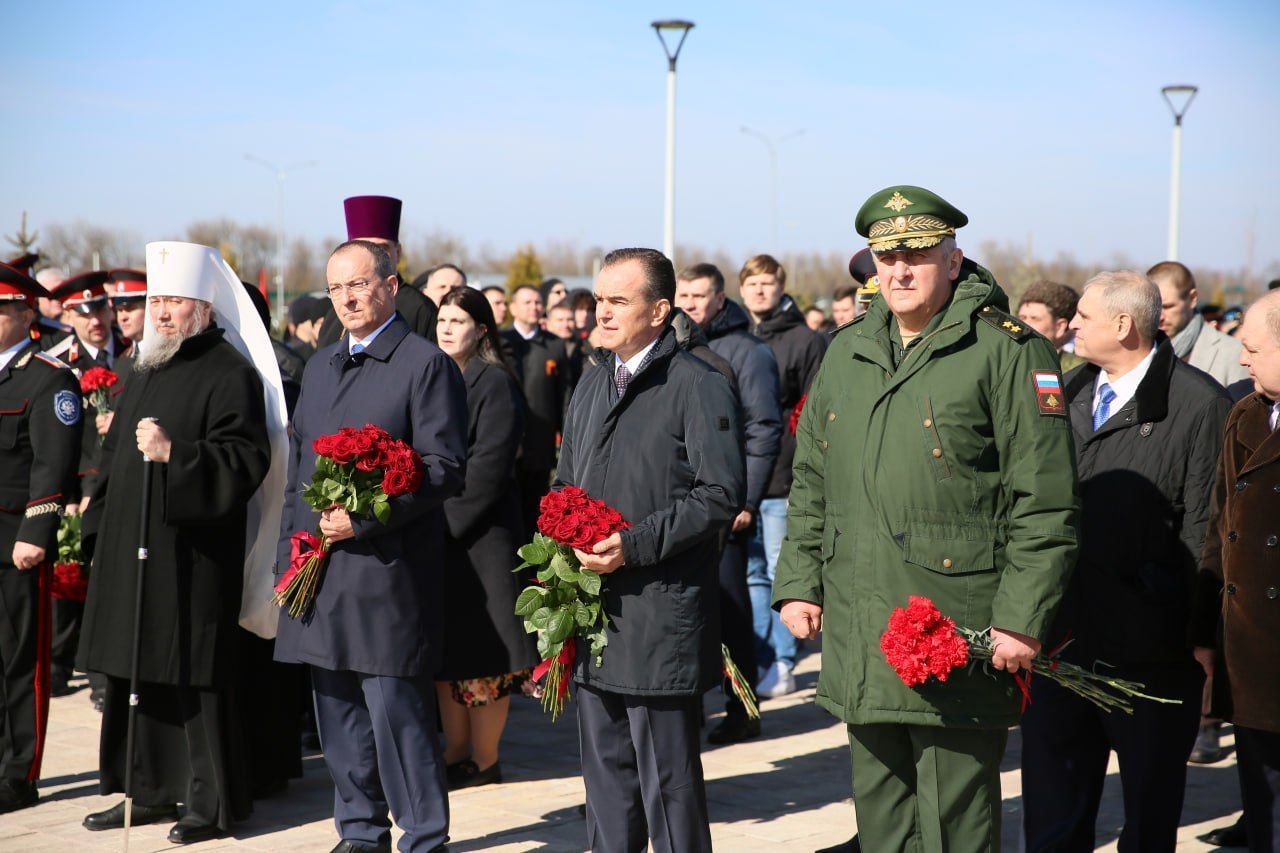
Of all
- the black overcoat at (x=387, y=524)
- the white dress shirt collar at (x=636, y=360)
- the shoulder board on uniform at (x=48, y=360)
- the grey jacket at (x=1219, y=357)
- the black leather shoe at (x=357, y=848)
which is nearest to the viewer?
the white dress shirt collar at (x=636, y=360)

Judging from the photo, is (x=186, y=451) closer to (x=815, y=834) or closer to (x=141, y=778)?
(x=141, y=778)

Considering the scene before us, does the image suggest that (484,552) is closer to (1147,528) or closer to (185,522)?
(185,522)

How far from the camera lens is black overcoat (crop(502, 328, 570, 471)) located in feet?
35.5

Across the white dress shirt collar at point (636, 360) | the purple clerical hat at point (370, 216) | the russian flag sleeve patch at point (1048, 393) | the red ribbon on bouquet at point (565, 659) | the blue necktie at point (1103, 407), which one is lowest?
the red ribbon on bouquet at point (565, 659)

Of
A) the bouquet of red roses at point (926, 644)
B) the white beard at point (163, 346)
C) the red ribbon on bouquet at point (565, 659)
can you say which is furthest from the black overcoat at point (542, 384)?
the bouquet of red roses at point (926, 644)

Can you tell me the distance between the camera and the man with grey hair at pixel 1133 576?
4906mm

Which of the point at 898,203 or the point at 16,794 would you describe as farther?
the point at 16,794

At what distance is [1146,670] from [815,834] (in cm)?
174

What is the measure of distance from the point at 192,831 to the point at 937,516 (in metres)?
3.73

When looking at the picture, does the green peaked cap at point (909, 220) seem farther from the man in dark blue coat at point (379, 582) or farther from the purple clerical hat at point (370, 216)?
the purple clerical hat at point (370, 216)

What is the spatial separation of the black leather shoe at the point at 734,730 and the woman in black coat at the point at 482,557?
53.6 inches

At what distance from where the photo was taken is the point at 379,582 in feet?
17.6

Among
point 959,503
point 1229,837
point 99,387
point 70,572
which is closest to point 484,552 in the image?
point 959,503

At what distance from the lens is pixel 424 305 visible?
23.3 feet
